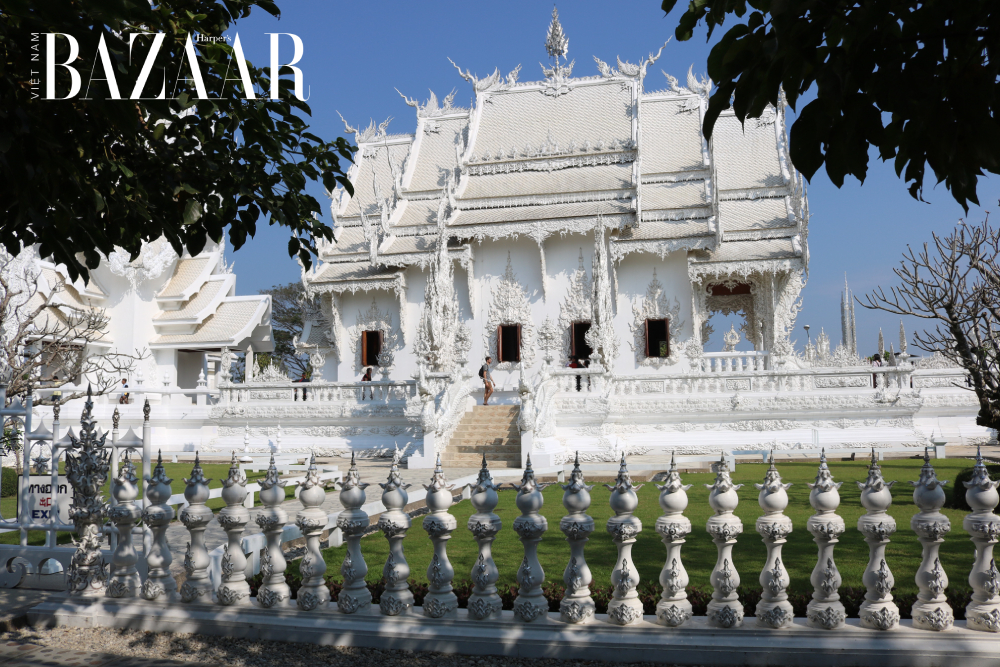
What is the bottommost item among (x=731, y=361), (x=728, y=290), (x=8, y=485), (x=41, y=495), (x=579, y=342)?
(x=8, y=485)

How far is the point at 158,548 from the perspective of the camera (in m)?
4.19

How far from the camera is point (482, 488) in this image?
3.58m

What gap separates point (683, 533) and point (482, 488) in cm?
93

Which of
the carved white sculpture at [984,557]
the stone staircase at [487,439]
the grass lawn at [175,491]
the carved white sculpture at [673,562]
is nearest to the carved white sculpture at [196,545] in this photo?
the grass lawn at [175,491]

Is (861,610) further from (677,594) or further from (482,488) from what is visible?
(482,488)

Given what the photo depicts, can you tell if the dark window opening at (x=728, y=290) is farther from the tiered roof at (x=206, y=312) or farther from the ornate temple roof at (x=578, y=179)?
the tiered roof at (x=206, y=312)

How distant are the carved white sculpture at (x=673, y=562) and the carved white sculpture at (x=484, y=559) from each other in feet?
2.46

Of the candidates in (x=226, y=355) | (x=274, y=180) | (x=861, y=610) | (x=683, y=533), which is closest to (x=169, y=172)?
(x=274, y=180)

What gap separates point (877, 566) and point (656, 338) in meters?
16.5

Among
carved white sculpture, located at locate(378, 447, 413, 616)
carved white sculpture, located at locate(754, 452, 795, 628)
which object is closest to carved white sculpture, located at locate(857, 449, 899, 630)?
carved white sculpture, located at locate(754, 452, 795, 628)

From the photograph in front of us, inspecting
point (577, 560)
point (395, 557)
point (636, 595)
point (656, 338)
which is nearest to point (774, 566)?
point (636, 595)

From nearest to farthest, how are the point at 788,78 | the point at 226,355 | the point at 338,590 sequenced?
the point at 788,78, the point at 338,590, the point at 226,355

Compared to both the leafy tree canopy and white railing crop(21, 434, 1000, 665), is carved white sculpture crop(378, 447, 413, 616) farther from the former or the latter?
the leafy tree canopy

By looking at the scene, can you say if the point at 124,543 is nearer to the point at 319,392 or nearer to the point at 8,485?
the point at 8,485
